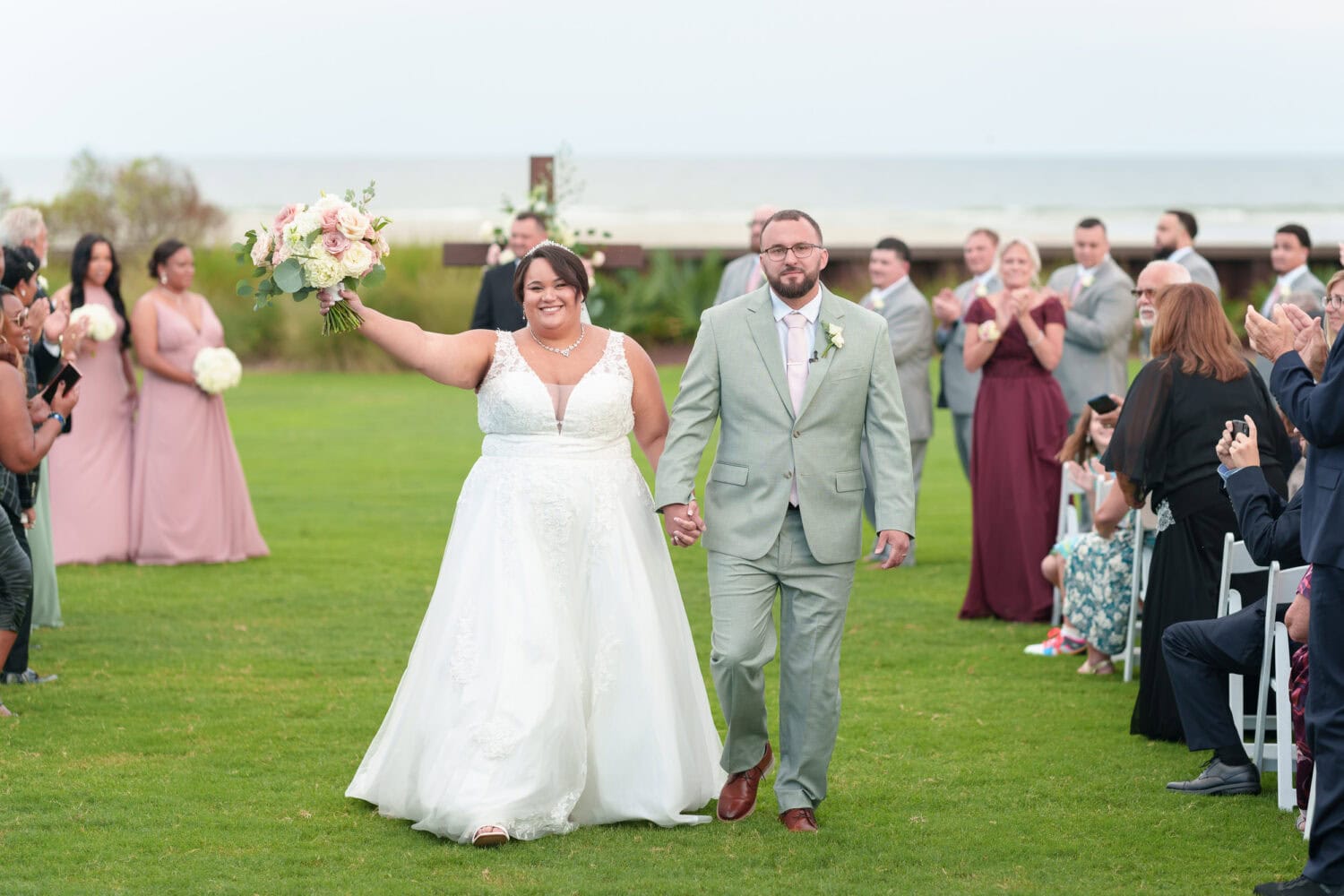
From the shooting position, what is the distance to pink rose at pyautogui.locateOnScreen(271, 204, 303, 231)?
6.15 meters

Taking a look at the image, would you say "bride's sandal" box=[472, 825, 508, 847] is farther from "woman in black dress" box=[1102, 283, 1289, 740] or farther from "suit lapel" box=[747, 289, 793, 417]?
"woman in black dress" box=[1102, 283, 1289, 740]

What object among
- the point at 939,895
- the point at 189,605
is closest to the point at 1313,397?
the point at 939,895

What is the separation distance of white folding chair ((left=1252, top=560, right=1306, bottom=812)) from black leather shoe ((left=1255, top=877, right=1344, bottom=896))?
0.99 meters

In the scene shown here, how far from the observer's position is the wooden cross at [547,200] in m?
14.1

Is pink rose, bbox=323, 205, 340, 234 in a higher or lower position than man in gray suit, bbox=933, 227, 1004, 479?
higher

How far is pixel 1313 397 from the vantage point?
16.1 feet

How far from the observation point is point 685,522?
5887mm

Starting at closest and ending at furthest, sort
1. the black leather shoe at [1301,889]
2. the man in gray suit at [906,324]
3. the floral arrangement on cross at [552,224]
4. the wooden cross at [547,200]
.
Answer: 1. the black leather shoe at [1301,889]
2. the man in gray suit at [906,324]
3. the floral arrangement on cross at [552,224]
4. the wooden cross at [547,200]

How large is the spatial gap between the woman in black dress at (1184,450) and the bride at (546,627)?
223 centimetres

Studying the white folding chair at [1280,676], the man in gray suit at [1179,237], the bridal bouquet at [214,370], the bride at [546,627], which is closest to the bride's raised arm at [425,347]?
the bride at [546,627]

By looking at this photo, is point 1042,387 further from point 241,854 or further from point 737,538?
point 241,854

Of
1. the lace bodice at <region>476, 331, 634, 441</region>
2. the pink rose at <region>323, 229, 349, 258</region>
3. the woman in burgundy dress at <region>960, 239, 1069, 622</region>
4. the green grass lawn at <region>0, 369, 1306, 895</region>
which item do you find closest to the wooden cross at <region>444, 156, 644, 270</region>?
the green grass lawn at <region>0, 369, 1306, 895</region>

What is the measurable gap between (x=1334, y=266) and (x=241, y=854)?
2794 cm

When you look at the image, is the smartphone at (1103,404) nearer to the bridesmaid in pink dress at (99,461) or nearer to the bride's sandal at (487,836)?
the bride's sandal at (487,836)
